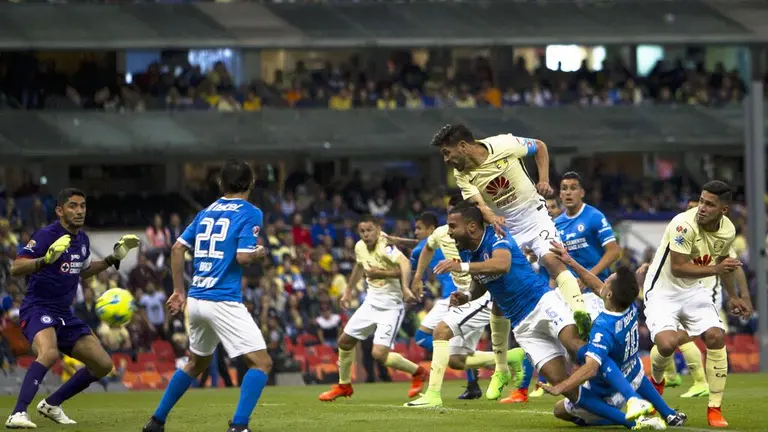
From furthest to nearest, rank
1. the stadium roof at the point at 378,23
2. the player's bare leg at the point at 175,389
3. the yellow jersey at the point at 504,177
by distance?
the stadium roof at the point at 378,23
the yellow jersey at the point at 504,177
the player's bare leg at the point at 175,389

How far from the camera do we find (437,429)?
11.3m

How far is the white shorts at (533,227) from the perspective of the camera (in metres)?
13.3

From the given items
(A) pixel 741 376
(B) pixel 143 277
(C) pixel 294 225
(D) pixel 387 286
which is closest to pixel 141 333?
(B) pixel 143 277

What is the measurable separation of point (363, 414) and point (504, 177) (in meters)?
2.80

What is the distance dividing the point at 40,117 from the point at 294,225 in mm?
7935

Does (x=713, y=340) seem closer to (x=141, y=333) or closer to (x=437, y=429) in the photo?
(x=437, y=429)

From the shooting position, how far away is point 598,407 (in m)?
10.6

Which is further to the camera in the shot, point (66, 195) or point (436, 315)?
point (436, 315)

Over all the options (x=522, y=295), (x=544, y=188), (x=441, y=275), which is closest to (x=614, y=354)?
(x=522, y=295)

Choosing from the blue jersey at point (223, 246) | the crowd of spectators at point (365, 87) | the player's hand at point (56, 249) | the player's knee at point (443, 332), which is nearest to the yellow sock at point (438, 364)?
the player's knee at point (443, 332)

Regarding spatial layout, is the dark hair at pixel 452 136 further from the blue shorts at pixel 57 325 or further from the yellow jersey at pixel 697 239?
the blue shorts at pixel 57 325

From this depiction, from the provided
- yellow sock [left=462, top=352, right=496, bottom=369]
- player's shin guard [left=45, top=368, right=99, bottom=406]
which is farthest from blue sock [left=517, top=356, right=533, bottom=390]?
player's shin guard [left=45, top=368, right=99, bottom=406]

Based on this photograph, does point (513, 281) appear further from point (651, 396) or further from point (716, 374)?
point (716, 374)

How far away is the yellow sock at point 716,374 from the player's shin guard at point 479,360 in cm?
447
